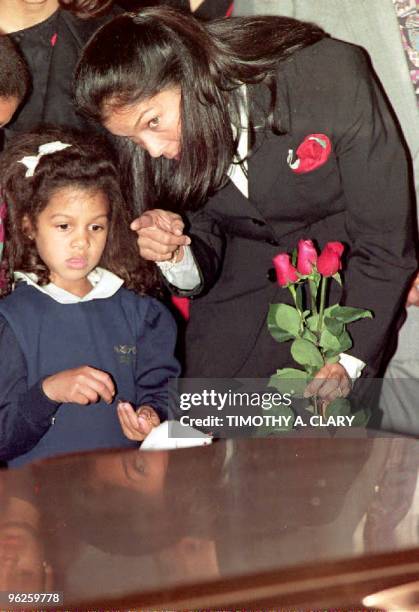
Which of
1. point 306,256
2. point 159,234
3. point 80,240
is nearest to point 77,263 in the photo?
point 80,240

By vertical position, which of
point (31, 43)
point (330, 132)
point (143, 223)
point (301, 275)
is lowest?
point (301, 275)

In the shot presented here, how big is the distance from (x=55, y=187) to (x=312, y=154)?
1.44 ft

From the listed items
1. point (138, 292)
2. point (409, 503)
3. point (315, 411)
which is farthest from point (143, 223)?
point (409, 503)

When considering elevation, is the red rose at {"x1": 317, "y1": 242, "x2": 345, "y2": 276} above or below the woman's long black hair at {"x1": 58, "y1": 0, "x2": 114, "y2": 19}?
below

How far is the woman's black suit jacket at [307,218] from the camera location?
5.29ft

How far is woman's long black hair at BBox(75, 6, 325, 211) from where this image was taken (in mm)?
1495

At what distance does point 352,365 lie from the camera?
5.44ft

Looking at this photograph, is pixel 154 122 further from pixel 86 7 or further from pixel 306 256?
pixel 306 256

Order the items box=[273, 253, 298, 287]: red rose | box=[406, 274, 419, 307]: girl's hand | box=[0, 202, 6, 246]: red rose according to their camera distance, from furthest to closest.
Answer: box=[406, 274, 419, 307]: girl's hand
box=[273, 253, 298, 287]: red rose
box=[0, 202, 6, 246]: red rose

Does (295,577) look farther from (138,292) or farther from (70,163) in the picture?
(70,163)

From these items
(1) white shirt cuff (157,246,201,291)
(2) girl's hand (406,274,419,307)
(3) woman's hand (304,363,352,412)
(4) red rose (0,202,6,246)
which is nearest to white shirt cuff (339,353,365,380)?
(3) woman's hand (304,363,352,412)

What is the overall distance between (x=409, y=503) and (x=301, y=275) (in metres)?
0.43

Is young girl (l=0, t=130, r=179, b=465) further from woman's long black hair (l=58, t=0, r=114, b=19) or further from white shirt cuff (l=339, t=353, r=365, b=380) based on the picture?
white shirt cuff (l=339, t=353, r=365, b=380)

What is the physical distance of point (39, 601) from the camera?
3.56ft
